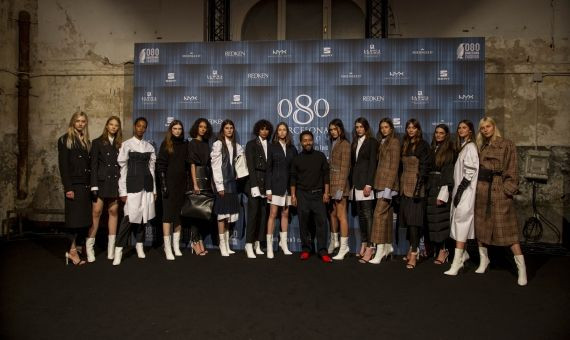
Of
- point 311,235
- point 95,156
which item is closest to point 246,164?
point 311,235

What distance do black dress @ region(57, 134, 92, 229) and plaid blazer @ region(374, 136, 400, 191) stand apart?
3.36m

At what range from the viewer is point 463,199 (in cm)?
453

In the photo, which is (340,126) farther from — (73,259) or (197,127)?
(73,259)

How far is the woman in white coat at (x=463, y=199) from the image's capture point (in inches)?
177

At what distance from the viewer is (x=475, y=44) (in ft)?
18.4

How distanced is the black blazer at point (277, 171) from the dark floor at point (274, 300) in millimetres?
871

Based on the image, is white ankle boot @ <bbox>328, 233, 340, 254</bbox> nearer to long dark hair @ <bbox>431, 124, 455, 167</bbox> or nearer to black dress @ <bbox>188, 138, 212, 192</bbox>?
long dark hair @ <bbox>431, 124, 455, 167</bbox>

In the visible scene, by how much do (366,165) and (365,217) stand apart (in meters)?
0.64

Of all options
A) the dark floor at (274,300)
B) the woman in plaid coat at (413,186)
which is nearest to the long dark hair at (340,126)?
the woman in plaid coat at (413,186)

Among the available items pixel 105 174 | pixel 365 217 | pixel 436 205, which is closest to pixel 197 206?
pixel 105 174

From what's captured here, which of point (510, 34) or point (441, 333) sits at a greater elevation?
point (510, 34)

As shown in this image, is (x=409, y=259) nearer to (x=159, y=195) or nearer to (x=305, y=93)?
(x=305, y=93)

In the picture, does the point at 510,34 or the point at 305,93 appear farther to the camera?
the point at 510,34

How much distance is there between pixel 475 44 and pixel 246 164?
3.37 metres
